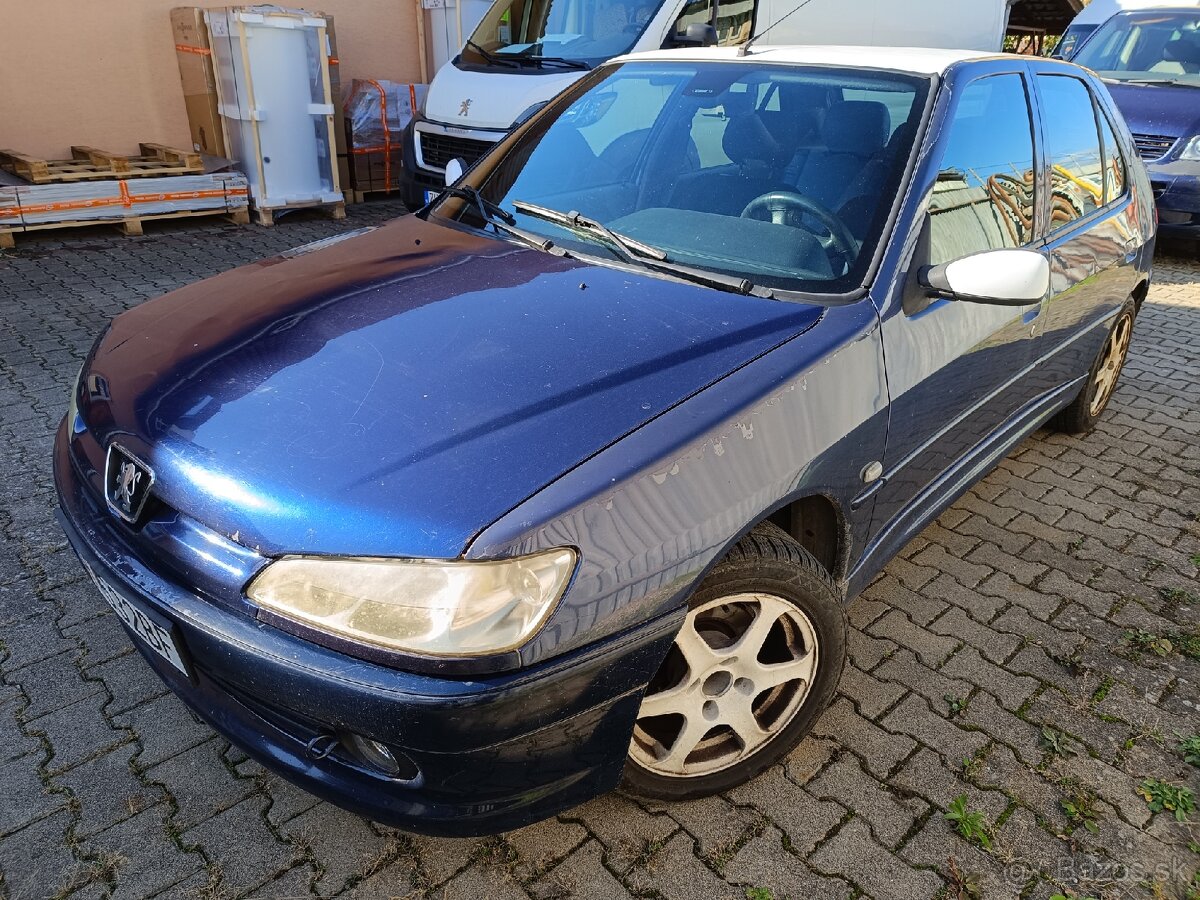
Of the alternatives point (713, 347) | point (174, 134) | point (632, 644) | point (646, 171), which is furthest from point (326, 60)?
point (632, 644)

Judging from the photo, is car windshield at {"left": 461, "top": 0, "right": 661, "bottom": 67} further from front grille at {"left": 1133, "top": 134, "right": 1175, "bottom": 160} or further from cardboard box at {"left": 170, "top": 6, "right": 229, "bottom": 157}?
front grille at {"left": 1133, "top": 134, "right": 1175, "bottom": 160}

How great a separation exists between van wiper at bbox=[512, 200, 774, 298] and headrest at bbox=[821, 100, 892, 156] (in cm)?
56

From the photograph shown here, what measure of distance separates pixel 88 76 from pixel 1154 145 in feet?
29.6

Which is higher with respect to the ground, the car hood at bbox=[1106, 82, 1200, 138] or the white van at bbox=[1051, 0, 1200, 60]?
the white van at bbox=[1051, 0, 1200, 60]

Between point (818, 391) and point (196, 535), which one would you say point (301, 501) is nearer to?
point (196, 535)

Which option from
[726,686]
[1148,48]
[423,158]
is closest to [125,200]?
[423,158]

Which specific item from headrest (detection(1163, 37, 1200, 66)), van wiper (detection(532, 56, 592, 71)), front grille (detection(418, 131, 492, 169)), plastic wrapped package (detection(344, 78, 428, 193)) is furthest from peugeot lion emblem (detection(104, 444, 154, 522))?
headrest (detection(1163, 37, 1200, 66))

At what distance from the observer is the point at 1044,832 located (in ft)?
7.02

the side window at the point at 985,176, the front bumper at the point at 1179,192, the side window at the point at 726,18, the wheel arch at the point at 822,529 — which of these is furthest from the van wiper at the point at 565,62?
the wheel arch at the point at 822,529

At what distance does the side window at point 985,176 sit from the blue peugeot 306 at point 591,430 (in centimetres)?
2

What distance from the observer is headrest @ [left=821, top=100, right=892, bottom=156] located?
2.46 meters

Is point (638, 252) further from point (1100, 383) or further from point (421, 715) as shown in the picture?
point (1100, 383)

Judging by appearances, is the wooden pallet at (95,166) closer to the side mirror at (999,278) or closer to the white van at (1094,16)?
the side mirror at (999,278)

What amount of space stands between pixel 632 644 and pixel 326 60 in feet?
23.7
